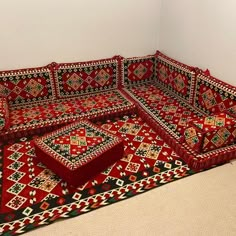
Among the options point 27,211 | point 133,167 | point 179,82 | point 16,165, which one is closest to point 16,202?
point 27,211

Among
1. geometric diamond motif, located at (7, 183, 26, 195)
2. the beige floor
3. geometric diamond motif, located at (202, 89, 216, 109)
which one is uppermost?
geometric diamond motif, located at (202, 89, 216, 109)

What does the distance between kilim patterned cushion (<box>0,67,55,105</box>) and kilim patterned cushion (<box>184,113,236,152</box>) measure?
1.75m

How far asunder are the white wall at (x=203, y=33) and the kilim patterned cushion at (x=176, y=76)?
0.13 metres

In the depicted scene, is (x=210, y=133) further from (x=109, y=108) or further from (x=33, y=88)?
(x=33, y=88)

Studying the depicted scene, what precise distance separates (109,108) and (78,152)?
984 mm

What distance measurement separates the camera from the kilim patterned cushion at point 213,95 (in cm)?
254

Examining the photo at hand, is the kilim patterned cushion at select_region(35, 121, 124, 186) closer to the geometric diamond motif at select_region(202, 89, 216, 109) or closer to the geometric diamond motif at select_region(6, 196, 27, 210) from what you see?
the geometric diamond motif at select_region(6, 196, 27, 210)

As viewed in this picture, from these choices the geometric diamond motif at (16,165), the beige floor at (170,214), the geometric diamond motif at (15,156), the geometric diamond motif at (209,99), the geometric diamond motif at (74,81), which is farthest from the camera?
the geometric diamond motif at (74,81)

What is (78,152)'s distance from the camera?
2.19m

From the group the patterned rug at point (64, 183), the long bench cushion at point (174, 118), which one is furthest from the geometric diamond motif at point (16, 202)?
the long bench cushion at point (174, 118)

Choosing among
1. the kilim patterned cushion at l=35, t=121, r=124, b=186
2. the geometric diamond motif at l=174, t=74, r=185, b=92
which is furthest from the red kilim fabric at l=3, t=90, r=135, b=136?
the geometric diamond motif at l=174, t=74, r=185, b=92

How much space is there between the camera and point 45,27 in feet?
9.91

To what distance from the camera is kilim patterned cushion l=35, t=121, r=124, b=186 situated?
2088 mm

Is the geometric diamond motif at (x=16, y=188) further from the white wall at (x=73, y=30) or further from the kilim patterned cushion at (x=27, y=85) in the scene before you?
the white wall at (x=73, y=30)
